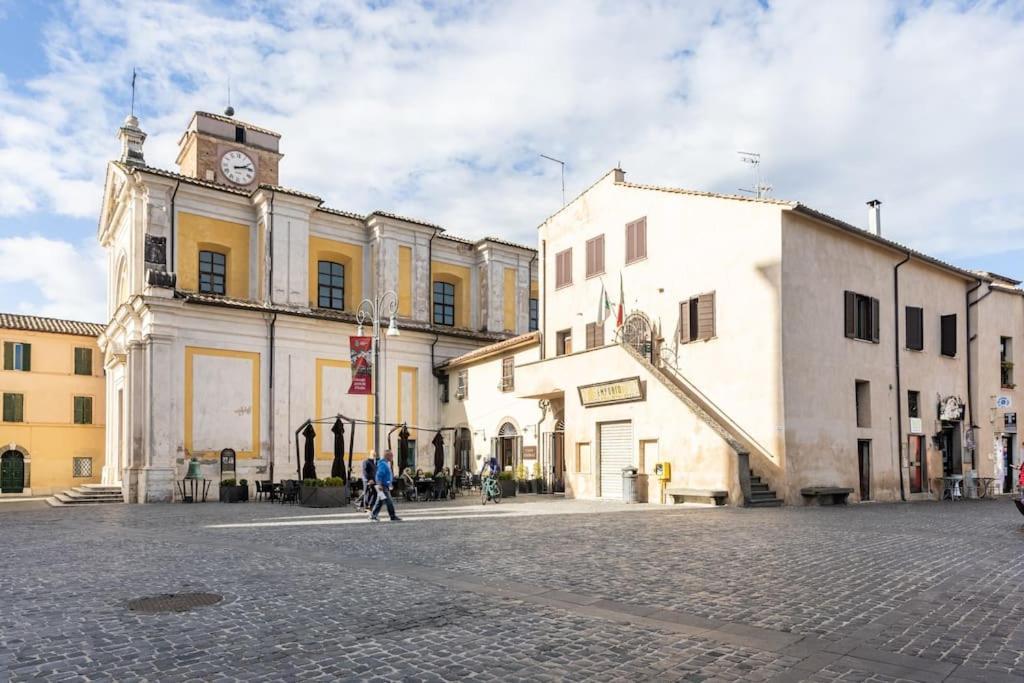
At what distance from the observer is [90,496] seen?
29594 mm

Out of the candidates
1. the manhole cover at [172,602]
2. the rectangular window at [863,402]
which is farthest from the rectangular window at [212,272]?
the manhole cover at [172,602]

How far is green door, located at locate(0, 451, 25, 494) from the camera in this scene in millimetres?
41875

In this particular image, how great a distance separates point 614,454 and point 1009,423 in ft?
53.6

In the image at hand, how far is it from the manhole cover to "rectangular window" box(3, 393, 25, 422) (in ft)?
134

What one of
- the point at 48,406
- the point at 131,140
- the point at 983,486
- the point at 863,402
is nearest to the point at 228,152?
the point at 131,140

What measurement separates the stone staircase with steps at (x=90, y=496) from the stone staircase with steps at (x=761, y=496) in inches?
895

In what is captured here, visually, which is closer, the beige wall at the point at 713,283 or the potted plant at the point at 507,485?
the beige wall at the point at 713,283

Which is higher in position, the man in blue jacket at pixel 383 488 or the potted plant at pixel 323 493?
the man in blue jacket at pixel 383 488

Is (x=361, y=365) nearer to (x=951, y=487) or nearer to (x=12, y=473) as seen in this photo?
(x=951, y=487)

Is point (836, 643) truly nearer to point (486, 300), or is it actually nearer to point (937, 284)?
point (937, 284)

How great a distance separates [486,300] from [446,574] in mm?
32099

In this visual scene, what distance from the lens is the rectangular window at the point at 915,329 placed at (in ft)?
87.4

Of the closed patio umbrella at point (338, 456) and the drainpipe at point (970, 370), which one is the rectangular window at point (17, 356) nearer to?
the closed patio umbrella at point (338, 456)

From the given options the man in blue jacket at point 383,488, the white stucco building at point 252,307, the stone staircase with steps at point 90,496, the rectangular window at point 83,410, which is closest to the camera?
the man in blue jacket at point 383,488
